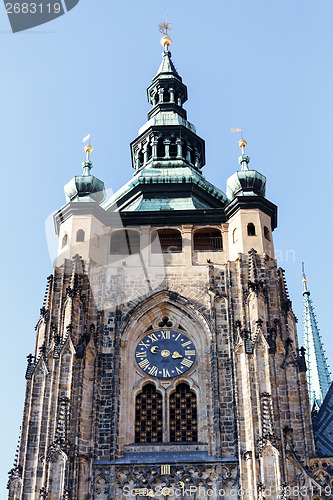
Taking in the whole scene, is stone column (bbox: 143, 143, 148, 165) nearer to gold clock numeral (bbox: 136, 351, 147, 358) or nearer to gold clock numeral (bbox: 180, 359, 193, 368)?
gold clock numeral (bbox: 136, 351, 147, 358)

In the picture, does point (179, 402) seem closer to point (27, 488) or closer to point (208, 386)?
point (208, 386)

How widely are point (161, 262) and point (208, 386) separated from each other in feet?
14.4

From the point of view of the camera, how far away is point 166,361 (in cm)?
2528

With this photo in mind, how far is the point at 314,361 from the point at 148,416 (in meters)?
11.5

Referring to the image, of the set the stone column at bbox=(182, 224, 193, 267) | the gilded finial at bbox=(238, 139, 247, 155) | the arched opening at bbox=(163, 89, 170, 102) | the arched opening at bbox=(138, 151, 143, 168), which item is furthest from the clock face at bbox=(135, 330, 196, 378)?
the arched opening at bbox=(163, 89, 170, 102)

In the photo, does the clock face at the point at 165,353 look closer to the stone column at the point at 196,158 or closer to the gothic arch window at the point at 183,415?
the gothic arch window at the point at 183,415

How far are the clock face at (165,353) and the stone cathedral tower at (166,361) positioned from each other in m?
0.03

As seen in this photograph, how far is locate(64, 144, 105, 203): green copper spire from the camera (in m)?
29.0

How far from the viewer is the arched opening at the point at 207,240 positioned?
2828 cm

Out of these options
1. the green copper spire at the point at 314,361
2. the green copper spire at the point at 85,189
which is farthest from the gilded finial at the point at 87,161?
the green copper spire at the point at 314,361

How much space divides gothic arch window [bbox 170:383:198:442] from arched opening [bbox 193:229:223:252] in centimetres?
503

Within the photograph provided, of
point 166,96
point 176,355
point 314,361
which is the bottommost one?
point 176,355

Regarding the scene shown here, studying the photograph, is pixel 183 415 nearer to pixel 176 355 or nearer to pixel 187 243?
pixel 176 355

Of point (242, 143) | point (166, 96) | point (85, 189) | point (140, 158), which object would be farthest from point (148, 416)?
point (166, 96)
